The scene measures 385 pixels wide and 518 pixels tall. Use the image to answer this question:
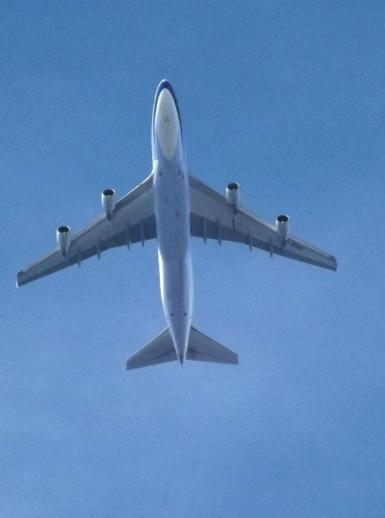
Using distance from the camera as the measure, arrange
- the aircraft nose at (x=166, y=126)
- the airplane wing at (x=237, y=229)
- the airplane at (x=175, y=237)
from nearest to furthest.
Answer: the aircraft nose at (x=166, y=126) < the airplane at (x=175, y=237) < the airplane wing at (x=237, y=229)

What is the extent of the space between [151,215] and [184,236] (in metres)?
5.72

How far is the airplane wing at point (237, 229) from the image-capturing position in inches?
2235

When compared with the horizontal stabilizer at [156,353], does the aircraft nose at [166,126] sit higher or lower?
higher

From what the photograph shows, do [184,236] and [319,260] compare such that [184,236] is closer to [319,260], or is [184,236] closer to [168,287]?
[168,287]

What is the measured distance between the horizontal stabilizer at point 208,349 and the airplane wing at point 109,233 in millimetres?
6089

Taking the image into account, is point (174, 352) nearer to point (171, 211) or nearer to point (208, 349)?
point (208, 349)

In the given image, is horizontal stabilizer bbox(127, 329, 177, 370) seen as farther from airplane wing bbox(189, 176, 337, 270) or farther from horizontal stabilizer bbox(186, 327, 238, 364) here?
airplane wing bbox(189, 176, 337, 270)

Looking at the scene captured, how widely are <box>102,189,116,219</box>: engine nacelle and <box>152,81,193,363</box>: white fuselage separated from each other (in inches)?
148

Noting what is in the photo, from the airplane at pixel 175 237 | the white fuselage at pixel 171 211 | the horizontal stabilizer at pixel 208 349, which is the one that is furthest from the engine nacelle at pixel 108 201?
the horizontal stabilizer at pixel 208 349

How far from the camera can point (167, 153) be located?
50.7 metres

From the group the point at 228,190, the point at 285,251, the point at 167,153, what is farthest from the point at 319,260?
the point at 167,153

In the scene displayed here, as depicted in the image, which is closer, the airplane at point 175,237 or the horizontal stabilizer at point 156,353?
the airplane at point 175,237

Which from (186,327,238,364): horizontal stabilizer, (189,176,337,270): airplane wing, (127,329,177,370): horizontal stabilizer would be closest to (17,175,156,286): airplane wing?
(189,176,337,270): airplane wing

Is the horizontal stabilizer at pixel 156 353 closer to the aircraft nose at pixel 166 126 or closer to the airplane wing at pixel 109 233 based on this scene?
→ the airplane wing at pixel 109 233
